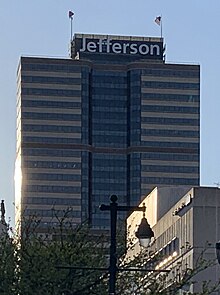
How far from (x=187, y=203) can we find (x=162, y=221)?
51.3 ft

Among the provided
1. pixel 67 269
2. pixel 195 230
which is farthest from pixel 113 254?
pixel 195 230

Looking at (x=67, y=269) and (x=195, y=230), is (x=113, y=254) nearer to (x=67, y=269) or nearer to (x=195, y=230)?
(x=67, y=269)

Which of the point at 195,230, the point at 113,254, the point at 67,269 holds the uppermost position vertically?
the point at 195,230

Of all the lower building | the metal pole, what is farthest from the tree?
the lower building

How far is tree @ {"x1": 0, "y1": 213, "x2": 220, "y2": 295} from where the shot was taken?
3272cm

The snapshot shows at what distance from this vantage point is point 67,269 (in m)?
33.1

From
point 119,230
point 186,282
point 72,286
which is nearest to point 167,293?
point 186,282

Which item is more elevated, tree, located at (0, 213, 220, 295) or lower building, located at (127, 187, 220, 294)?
lower building, located at (127, 187, 220, 294)

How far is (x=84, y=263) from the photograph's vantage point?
3406 cm

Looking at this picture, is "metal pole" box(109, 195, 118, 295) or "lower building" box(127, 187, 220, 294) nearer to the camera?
"metal pole" box(109, 195, 118, 295)

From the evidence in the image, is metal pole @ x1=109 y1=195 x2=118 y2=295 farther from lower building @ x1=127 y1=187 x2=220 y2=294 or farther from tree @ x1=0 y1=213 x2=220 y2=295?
lower building @ x1=127 y1=187 x2=220 y2=294

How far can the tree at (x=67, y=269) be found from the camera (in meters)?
32.7

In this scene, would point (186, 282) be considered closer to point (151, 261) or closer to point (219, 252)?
point (151, 261)

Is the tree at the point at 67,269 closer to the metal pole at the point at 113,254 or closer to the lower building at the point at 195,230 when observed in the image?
the metal pole at the point at 113,254
